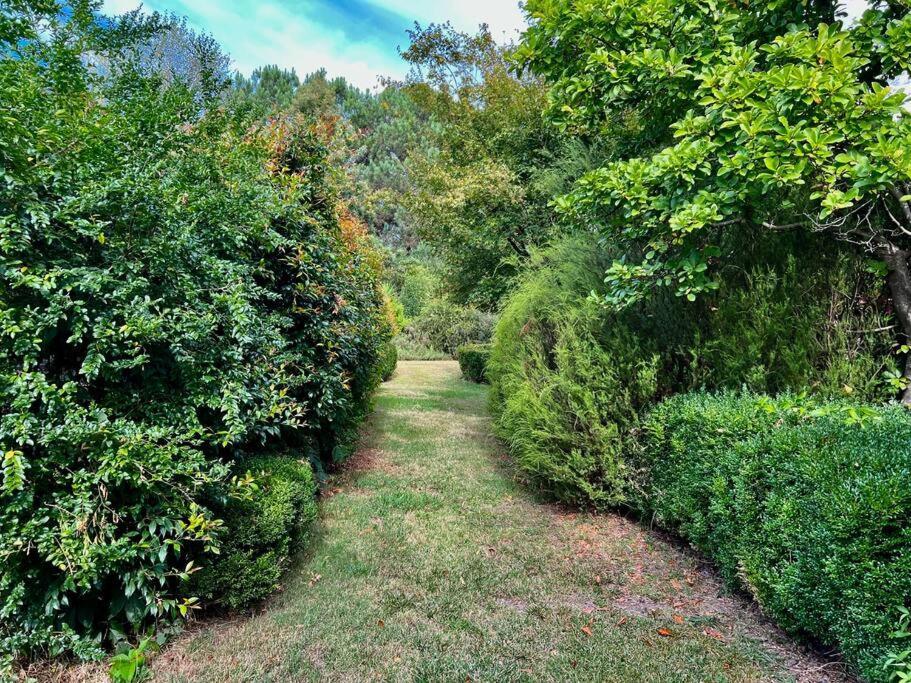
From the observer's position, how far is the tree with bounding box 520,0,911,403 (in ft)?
8.82

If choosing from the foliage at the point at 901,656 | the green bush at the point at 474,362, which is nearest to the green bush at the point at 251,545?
the foliage at the point at 901,656

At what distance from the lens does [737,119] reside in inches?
110

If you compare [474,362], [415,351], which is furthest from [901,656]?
[415,351]

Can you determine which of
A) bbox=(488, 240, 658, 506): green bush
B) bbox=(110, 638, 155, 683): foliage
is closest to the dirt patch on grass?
bbox=(488, 240, 658, 506): green bush

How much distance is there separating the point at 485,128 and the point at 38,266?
9782mm

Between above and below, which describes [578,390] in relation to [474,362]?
above

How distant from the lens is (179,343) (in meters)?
2.46

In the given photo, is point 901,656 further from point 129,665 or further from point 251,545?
point 129,665

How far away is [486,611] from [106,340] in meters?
2.59

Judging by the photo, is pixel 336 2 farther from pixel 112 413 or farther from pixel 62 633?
pixel 62 633

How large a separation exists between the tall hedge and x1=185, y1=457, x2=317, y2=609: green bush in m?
0.10

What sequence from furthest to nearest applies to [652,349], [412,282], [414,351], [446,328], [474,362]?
[412,282], [414,351], [446,328], [474,362], [652,349]

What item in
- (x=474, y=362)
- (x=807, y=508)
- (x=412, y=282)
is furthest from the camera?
(x=412, y=282)

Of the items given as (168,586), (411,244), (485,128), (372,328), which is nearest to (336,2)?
(485,128)
